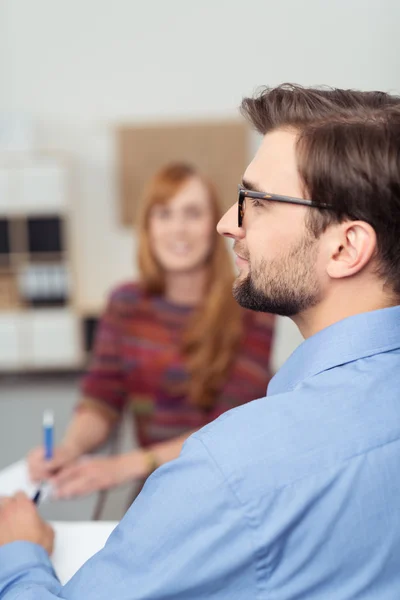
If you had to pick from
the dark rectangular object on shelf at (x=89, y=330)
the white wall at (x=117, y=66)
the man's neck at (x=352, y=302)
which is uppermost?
the white wall at (x=117, y=66)

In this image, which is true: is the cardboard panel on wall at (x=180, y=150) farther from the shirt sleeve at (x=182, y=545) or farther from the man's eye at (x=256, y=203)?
the shirt sleeve at (x=182, y=545)

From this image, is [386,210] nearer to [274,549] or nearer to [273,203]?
[273,203]

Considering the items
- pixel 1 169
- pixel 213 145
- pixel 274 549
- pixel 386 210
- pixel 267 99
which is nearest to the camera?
pixel 274 549

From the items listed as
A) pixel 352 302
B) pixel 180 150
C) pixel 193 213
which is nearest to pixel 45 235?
pixel 180 150

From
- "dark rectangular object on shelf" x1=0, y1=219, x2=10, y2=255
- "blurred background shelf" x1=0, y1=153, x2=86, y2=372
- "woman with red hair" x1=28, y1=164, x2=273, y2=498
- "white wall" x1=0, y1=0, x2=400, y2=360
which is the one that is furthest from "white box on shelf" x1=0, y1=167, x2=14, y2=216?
"woman with red hair" x1=28, y1=164, x2=273, y2=498

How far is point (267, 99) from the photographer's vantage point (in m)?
0.88

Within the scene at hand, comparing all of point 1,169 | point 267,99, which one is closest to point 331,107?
point 267,99

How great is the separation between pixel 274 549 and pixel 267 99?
1.79 ft

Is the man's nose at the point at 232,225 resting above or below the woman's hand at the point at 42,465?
above

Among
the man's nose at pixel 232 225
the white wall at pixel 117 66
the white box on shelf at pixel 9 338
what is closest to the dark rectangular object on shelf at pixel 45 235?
the white wall at pixel 117 66

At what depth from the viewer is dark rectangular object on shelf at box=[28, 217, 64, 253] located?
4.75m

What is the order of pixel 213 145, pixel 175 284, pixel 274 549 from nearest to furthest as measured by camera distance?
pixel 274 549 → pixel 175 284 → pixel 213 145

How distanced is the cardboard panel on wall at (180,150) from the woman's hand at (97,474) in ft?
11.6

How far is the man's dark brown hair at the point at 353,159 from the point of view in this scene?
2.46 ft
